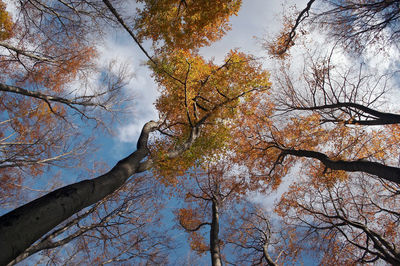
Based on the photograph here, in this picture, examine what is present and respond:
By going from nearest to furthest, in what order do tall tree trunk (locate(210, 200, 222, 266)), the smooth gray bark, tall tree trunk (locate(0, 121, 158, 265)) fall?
tall tree trunk (locate(0, 121, 158, 265)), the smooth gray bark, tall tree trunk (locate(210, 200, 222, 266))

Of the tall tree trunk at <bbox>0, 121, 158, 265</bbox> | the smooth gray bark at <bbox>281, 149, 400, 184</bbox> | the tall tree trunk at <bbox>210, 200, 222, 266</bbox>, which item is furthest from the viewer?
the tall tree trunk at <bbox>210, 200, 222, 266</bbox>

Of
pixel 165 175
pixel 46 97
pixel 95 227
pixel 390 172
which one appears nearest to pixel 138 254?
pixel 95 227

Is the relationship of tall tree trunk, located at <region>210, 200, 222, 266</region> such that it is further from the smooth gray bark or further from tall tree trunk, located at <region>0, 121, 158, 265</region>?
tall tree trunk, located at <region>0, 121, 158, 265</region>

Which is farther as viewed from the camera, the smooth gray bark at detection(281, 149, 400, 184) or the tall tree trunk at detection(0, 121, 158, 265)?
the smooth gray bark at detection(281, 149, 400, 184)

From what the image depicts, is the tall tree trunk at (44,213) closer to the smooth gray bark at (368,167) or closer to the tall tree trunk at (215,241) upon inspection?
the tall tree trunk at (215,241)

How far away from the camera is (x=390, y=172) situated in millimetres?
4359

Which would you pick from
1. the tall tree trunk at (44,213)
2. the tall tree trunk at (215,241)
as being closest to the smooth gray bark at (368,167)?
the tall tree trunk at (215,241)

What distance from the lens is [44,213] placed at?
208 cm

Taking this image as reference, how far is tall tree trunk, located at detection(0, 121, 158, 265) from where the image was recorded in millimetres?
1777

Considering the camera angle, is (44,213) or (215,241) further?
(215,241)

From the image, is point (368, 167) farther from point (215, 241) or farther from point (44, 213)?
point (44, 213)

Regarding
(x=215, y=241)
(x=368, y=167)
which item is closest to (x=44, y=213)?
(x=215, y=241)

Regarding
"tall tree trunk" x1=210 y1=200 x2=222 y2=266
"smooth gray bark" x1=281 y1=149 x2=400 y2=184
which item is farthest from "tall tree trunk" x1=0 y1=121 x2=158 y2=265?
"smooth gray bark" x1=281 y1=149 x2=400 y2=184

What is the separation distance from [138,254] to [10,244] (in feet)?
24.5
